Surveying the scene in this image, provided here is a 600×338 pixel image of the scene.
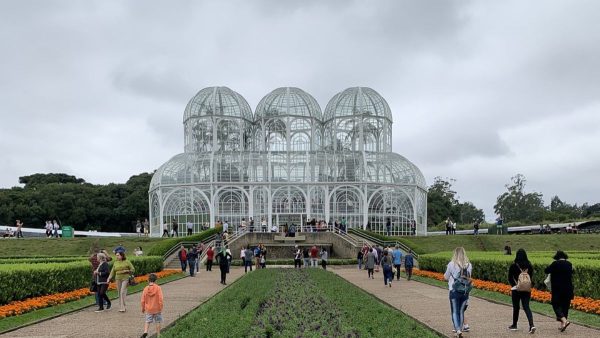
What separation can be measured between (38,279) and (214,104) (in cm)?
4418

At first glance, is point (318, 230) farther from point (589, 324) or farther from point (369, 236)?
point (589, 324)

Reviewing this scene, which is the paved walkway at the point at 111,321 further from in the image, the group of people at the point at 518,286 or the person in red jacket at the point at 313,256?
the person in red jacket at the point at 313,256

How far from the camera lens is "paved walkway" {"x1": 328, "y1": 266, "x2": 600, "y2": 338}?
40.9 feet

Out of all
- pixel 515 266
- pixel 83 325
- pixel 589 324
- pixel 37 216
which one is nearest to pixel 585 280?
pixel 589 324

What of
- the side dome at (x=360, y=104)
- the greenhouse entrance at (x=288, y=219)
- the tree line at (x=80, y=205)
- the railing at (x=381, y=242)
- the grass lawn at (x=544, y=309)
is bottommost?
the grass lawn at (x=544, y=309)

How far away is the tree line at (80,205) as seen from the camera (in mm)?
76625

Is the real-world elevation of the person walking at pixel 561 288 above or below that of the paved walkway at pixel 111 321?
above

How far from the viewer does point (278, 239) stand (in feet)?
155

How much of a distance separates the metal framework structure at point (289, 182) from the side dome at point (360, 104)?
5.7 inches

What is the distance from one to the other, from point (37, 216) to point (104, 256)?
2616 inches

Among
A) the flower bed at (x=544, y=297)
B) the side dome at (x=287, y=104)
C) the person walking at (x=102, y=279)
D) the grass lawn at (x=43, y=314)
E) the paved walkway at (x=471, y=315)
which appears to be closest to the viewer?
the paved walkway at (x=471, y=315)

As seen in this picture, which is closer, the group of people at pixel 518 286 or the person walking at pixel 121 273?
the group of people at pixel 518 286

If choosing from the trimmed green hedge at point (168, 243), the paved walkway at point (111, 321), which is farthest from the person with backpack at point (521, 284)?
the trimmed green hedge at point (168, 243)

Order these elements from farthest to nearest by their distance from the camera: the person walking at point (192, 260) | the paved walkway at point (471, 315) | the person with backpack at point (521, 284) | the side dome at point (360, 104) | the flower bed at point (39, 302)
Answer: the side dome at point (360, 104) < the person walking at point (192, 260) < the flower bed at point (39, 302) < the person with backpack at point (521, 284) < the paved walkway at point (471, 315)
